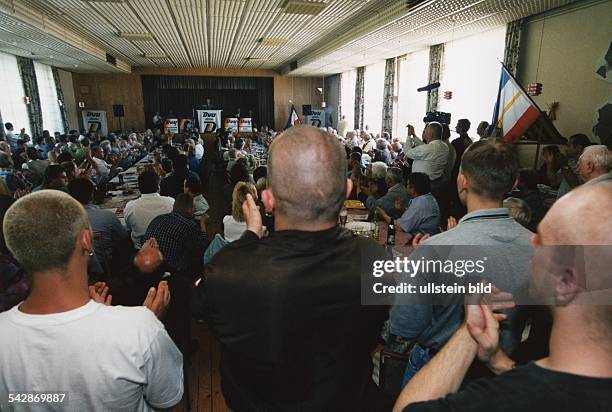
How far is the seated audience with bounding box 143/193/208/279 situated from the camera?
2.94 metres

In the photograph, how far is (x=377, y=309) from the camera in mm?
1026

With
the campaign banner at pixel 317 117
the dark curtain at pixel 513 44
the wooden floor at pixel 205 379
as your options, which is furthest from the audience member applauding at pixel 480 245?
the campaign banner at pixel 317 117

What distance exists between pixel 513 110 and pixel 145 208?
4.90m

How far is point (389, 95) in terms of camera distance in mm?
12117

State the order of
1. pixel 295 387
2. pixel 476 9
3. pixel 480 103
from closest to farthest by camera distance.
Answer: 1. pixel 295 387
2. pixel 476 9
3. pixel 480 103

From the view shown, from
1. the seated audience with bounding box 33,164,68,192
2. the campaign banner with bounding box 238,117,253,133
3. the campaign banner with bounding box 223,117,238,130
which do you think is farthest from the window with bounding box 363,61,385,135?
the seated audience with bounding box 33,164,68,192

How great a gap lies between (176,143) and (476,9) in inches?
342

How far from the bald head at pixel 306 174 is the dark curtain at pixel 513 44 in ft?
25.0

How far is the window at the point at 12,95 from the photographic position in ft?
33.3

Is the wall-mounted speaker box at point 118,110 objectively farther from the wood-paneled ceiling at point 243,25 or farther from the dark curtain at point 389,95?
the dark curtain at point 389,95

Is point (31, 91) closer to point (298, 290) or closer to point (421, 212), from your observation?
point (421, 212)

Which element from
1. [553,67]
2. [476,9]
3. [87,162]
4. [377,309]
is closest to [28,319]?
[377,309]

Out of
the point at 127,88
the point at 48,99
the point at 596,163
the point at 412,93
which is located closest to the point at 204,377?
the point at 596,163

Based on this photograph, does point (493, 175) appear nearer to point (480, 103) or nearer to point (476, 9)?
point (476, 9)
